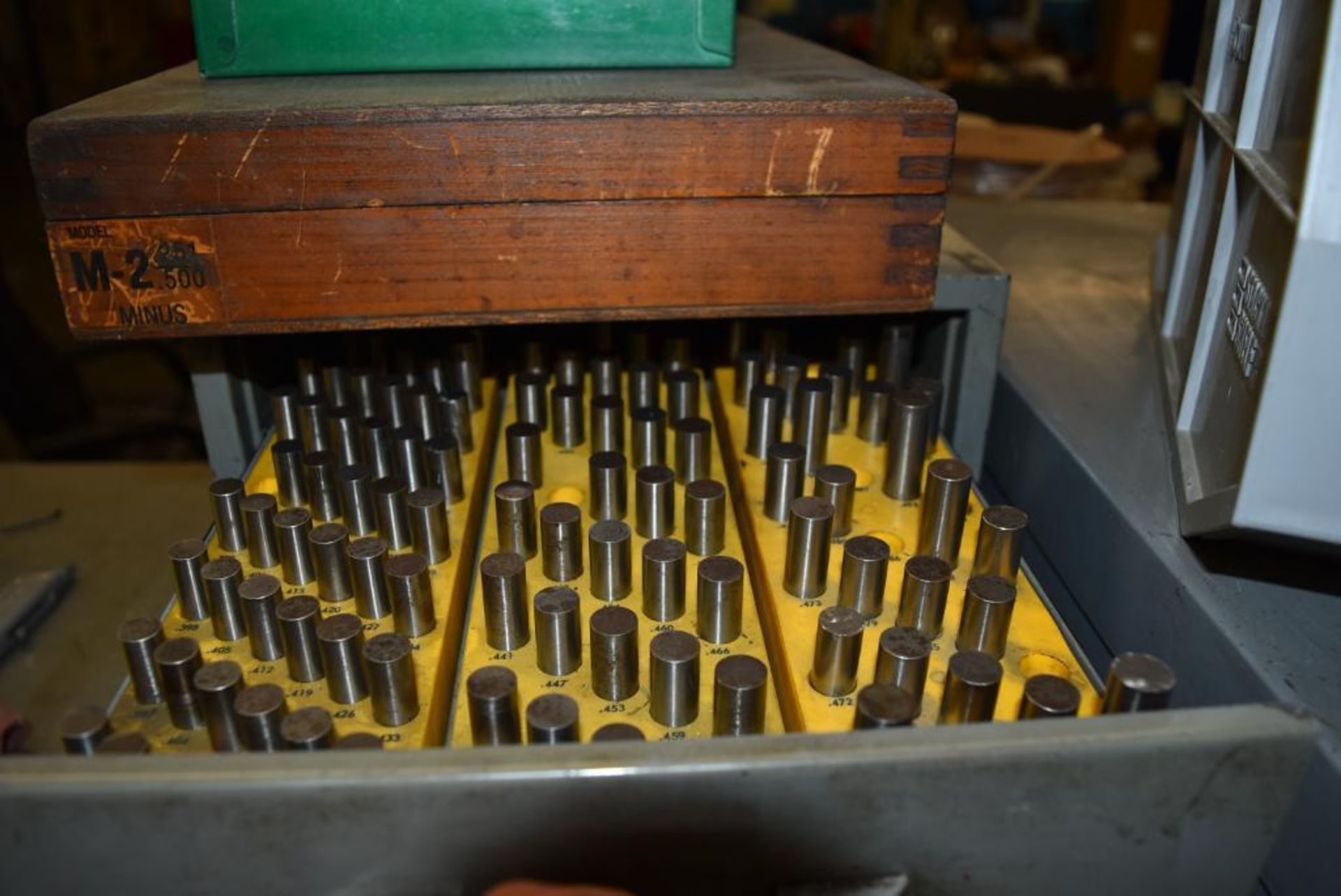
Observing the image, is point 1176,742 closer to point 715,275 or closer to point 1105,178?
point 715,275

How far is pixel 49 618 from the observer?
4.57 feet

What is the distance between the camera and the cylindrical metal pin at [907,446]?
0.97 m

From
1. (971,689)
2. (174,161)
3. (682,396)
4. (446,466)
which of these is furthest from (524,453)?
(971,689)

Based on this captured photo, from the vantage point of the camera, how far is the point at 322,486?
→ 0.94 meters

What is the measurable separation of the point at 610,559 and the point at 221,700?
0.31m

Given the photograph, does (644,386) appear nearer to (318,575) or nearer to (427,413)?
(427,413)

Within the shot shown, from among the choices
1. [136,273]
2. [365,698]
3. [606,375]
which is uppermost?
[136,273]

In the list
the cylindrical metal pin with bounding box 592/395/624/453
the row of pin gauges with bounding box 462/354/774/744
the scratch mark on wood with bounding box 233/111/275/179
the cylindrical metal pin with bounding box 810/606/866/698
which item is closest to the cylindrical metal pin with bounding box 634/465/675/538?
the row of pin gauges with bounding box 462/354/774/744

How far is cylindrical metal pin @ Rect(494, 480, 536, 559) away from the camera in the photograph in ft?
2.90

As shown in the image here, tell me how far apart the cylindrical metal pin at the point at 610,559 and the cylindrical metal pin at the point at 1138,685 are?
15.1 inches

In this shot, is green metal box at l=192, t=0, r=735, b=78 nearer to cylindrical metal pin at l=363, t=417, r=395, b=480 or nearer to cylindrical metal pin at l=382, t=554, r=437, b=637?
cylindrical metal pin at l=363, t=417, r=395, b=480

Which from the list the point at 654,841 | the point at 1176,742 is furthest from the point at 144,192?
the point at 1176,742

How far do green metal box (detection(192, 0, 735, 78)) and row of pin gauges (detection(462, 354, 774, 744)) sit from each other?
33 centimetres

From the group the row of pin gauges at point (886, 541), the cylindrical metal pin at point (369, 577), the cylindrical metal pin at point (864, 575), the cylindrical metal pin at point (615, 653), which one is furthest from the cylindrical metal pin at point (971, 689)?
the cylindrical metal pin at point (369, 577)
